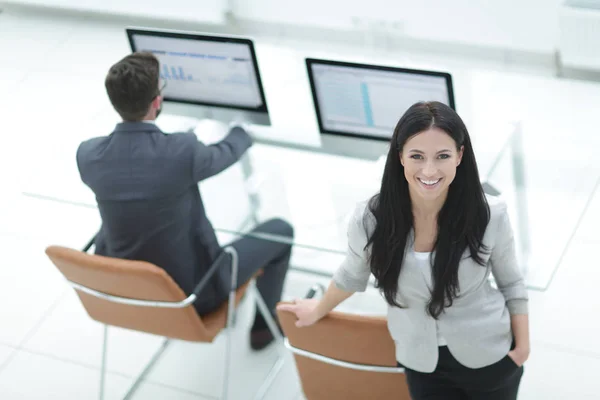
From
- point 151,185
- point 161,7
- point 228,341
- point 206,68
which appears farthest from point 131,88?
point 161,7

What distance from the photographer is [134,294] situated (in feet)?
9.96

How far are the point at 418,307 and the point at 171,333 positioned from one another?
3.52ft

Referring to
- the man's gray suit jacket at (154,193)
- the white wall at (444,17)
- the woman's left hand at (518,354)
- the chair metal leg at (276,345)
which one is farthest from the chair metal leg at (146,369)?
the white wall at (444,17)

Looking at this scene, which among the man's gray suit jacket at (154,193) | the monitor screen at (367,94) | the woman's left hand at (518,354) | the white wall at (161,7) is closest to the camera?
the woman's left hand at (518,354)

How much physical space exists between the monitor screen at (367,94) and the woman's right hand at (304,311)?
940 millimetres

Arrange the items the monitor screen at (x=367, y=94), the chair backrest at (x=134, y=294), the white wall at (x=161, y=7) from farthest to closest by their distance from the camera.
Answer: the white wall at (x=161, y=7)
the monitor screen at (x=367, y=94)
the chair backrest at (x=134, y=294)

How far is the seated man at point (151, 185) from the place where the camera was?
3.06 metres

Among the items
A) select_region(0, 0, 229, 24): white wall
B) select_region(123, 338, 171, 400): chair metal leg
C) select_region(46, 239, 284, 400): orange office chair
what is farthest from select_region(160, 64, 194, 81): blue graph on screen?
select_region(0, 0, 229, 24): white wall

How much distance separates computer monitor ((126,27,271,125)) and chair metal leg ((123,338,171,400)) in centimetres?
93

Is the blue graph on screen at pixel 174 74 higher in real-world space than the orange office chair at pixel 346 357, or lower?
higher

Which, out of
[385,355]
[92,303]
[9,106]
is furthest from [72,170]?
[9,106]

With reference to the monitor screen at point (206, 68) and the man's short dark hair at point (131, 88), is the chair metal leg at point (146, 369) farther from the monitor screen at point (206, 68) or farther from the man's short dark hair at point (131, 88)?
the man's short dark hair at point (131, 88)

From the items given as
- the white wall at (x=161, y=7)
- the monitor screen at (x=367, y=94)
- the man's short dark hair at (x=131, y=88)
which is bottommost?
the white wall at (x=161, y=7)

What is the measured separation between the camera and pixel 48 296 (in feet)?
13.6
